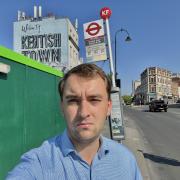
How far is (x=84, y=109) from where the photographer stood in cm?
165

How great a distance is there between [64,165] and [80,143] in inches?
5.0

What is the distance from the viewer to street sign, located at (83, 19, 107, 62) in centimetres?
875

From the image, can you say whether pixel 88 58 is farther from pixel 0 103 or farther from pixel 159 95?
pixel 159 95

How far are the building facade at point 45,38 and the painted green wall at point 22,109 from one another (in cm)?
5659

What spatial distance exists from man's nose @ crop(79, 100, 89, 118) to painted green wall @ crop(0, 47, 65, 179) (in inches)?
82.8

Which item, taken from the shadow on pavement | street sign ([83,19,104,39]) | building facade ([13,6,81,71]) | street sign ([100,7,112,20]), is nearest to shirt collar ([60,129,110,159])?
street sign ([83,19,104,39])

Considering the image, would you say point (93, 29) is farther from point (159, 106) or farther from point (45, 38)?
point (45, 38)

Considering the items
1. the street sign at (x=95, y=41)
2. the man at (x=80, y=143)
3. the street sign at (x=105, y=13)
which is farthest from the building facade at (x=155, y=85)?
the man at (x=80, y=143)

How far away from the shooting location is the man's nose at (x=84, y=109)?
1.64 meters

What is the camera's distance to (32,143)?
4.50 m

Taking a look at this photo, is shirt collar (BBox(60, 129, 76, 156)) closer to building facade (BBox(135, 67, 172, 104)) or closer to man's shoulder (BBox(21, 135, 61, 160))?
man's shoulder (BBox(21, 135, 61, 160))

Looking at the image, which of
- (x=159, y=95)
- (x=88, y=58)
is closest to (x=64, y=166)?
(x=88, y=58)

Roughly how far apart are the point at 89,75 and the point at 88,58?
24.2 feet

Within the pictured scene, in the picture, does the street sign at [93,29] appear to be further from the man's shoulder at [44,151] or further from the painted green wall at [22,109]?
the man's shoulder at [44,151]
